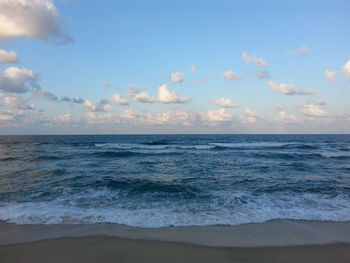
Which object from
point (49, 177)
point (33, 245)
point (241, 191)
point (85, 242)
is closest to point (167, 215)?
point (85, 242)

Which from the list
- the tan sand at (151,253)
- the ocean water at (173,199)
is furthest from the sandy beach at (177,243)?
the ocean water at (173,199)

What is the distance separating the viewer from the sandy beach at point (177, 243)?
16.4ft

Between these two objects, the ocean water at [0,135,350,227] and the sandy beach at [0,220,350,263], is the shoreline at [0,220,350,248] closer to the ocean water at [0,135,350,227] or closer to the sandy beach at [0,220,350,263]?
the sandy beach at [0,220,350,263]

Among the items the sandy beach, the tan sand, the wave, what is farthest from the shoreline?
the wave

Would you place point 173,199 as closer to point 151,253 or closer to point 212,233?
point 212,233

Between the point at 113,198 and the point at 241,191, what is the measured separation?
5.83 meters

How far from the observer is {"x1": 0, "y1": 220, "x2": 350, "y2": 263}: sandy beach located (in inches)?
196

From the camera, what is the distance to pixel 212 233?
616 centimetres

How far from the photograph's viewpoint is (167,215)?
7551mm

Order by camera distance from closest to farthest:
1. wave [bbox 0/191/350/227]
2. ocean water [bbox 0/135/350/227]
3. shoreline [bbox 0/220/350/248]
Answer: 1. shoreline [bbox 0/220/350/248]
2. wave [bbox 0/191/350/227]
3. ocean water [bbox 0/135/350/227]

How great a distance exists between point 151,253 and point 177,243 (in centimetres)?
73

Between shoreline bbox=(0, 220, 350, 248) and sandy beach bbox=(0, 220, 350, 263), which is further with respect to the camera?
shoreline bbox=(0, 220, 350, 248)

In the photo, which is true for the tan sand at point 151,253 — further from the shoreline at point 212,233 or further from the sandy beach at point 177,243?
the shoreline at point 212,233

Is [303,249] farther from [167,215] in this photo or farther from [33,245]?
[33,245]
